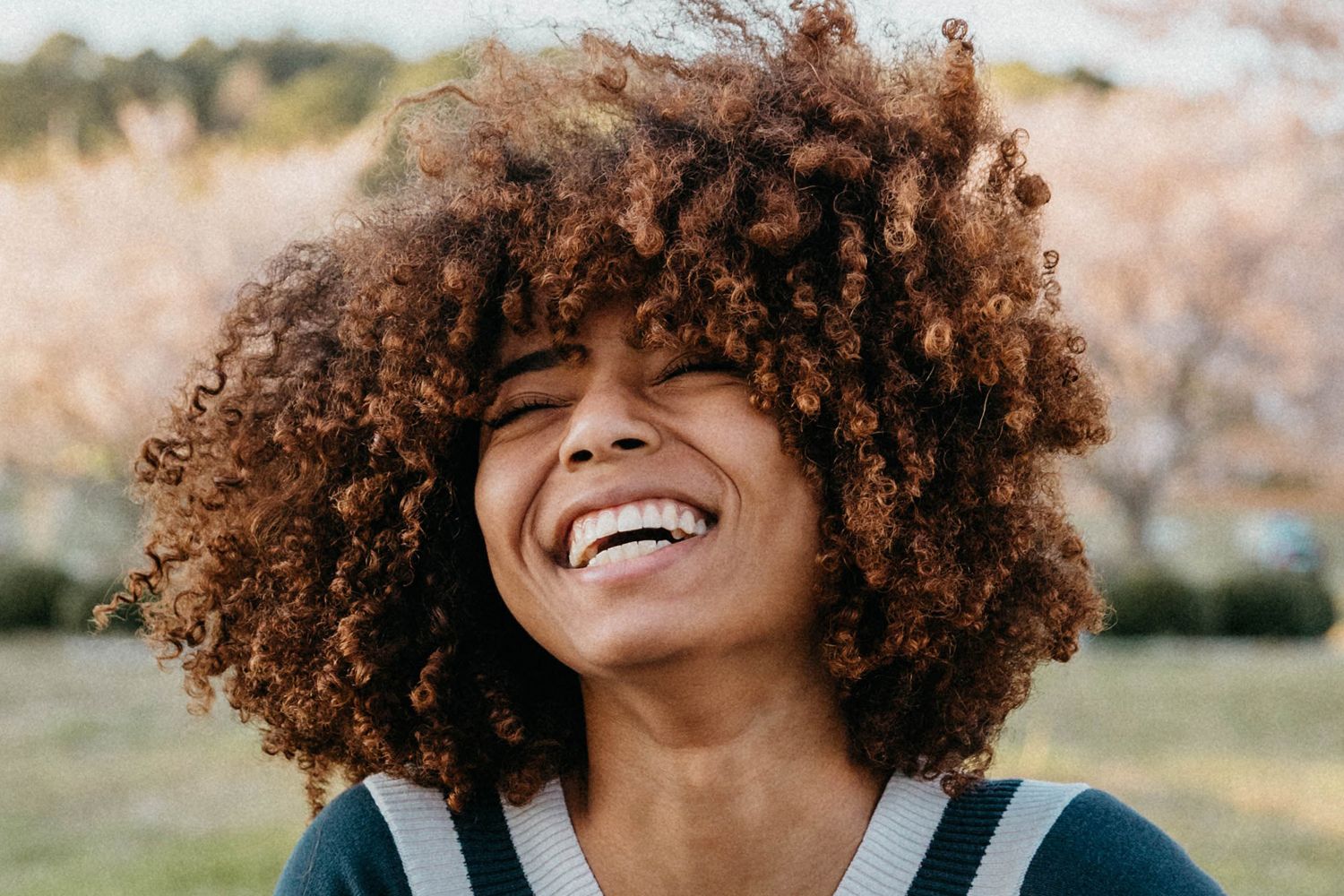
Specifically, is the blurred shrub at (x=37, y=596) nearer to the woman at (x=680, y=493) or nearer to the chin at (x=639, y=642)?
the woman at (x=680, y=493)

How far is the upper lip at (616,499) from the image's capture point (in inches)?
84.0

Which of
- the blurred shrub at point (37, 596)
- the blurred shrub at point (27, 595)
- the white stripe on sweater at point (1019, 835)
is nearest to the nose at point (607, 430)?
the white stripe on sweater at point (1019, 835)

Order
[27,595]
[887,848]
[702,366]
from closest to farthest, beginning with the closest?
[702,366] → [887,848] → [27,595]

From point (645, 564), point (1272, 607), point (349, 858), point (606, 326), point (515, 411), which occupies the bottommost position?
point (349, 858)

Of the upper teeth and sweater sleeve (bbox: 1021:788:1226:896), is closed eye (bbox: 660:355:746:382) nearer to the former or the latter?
the upper teeth

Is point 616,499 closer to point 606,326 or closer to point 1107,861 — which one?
point 606,326

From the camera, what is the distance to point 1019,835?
229 cm

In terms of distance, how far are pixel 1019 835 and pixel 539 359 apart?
1.05 metres

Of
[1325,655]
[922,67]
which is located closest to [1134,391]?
[1325,655]

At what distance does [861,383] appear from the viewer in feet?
7.40

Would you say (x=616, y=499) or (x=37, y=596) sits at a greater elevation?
(x=37, y=596)

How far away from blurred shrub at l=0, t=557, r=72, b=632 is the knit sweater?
19.1 m

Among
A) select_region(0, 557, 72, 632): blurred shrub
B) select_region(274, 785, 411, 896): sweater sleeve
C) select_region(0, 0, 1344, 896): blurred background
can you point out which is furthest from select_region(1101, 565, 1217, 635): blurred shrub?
select_region(274, 785, 411, 896): sweater sleeve

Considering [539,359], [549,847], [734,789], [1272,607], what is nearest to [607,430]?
[539,359]
